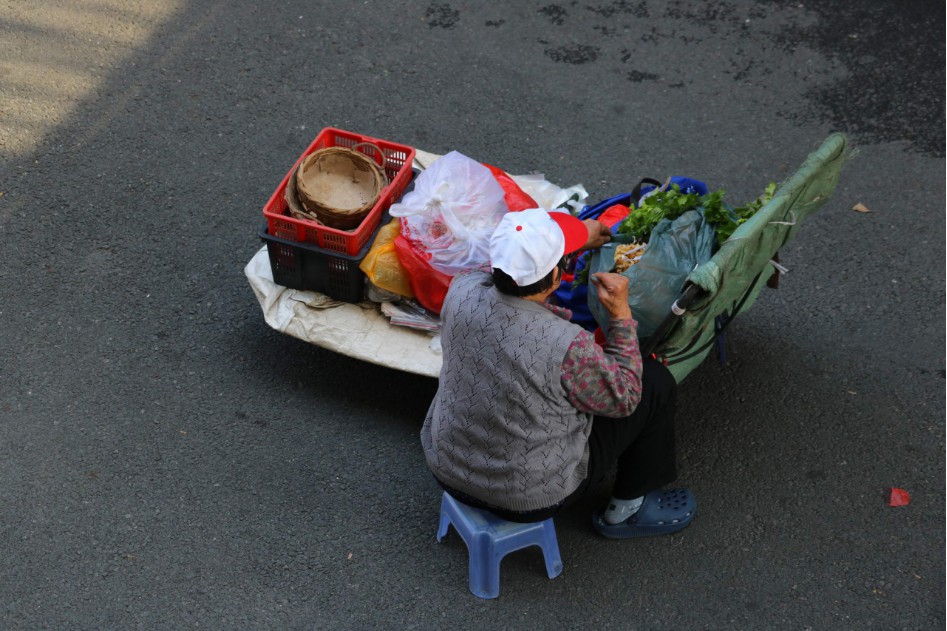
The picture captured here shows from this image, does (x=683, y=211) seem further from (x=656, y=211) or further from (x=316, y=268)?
(x=316, y=268)

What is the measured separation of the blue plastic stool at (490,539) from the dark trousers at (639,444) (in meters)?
0.12

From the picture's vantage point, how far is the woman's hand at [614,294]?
2.79 metres

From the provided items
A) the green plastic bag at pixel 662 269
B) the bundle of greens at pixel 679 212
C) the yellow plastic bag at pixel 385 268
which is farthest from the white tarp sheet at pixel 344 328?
the green plastic bag at pixel 662 269

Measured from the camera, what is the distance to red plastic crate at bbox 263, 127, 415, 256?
3502 millimetres

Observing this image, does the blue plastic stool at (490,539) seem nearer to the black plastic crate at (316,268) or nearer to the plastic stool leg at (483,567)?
the plastic stool leg at (483,567)

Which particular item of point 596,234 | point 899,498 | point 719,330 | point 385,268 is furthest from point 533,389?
point 899,498

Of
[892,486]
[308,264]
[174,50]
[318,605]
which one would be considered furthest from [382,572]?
[174,50]

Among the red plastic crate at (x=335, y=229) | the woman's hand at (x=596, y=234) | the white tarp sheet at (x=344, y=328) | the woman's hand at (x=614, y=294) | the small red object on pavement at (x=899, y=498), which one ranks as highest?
the woman's hand at (x=614, y=294)

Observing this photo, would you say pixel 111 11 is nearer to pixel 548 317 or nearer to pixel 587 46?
pixel 587 46

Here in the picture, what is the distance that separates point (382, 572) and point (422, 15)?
3747mm

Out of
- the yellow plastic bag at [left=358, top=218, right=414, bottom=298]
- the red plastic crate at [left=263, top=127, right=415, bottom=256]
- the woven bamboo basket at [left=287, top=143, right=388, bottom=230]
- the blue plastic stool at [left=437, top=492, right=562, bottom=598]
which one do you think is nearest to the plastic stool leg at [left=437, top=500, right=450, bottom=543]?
the blue plastic stool at [left=437, top=492, right=562, bottom=598]

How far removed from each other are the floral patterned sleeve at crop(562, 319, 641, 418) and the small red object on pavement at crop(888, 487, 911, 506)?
142 centimetres

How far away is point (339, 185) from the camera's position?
12.5 ft

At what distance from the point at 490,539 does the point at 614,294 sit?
0.92 meters
